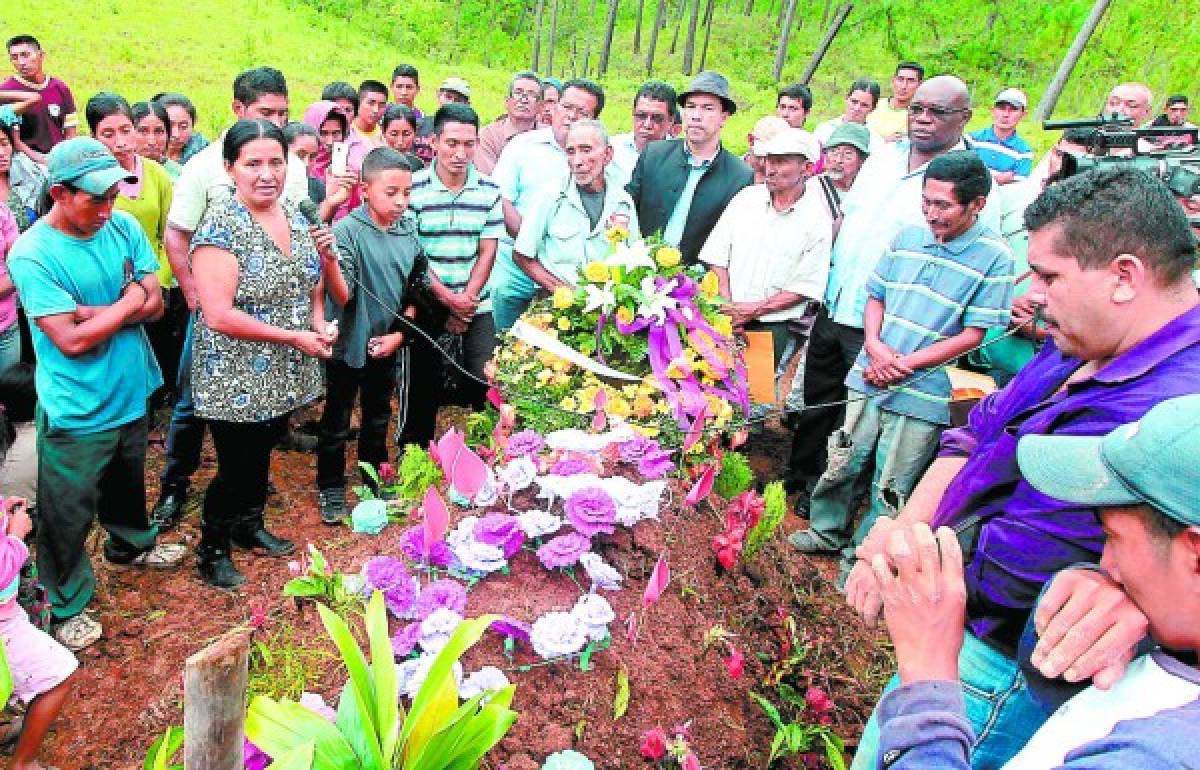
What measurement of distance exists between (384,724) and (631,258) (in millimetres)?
2540

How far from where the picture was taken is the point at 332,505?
4.12 m

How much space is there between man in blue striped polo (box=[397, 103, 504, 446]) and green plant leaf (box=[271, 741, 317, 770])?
9.69ft

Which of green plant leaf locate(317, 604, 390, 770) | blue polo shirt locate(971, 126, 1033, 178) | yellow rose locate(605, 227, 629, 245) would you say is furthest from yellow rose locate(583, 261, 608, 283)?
blue polo shirt locate(971, 126, 1033, 178)

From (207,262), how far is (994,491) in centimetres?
273

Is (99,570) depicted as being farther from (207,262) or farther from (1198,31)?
(1198,31)

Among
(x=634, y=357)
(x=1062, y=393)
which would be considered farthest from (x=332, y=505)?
(x=1062, y=393)

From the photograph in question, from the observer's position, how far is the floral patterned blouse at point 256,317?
3.09 m

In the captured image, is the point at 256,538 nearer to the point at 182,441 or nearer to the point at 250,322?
the point at 182,441

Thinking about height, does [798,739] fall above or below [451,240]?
below

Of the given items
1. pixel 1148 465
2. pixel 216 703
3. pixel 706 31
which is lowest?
pixel 216 703

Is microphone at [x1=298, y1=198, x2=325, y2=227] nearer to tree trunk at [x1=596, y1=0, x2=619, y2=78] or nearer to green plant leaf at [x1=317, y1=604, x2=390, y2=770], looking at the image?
green plant leaf at [x1=317, y1=604, x2=390, y2=770]

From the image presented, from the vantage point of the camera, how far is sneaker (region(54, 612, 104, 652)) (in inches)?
121

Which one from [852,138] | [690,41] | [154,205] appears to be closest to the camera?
[154,205]

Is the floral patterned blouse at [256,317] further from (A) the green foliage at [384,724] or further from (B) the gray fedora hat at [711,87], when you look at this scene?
(B) the gray fedora hat at [711,87]
